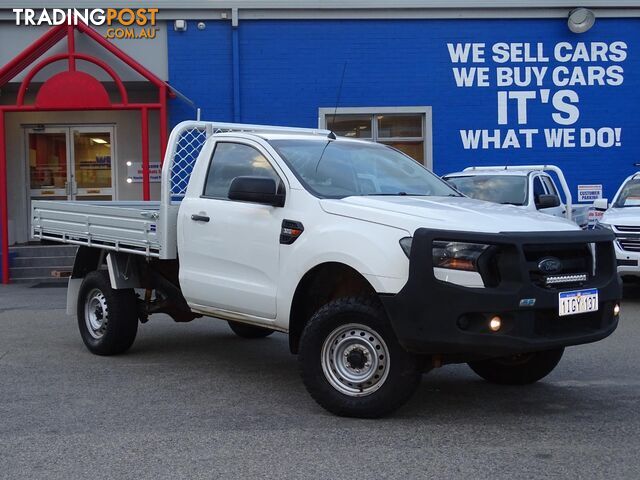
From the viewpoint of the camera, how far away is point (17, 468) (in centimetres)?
431

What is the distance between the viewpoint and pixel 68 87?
13.9 m

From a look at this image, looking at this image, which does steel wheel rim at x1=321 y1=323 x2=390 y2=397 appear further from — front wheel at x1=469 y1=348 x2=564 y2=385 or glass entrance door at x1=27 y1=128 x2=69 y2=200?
glass entrance door at x1=27 y1=128 x2=69 y2=200

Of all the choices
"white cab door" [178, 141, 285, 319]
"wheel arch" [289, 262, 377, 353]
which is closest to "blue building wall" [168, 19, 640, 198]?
"white cab door" [178, 141, 285, 319]

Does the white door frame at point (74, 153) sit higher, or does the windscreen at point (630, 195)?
the white door frame at point (74, 153)

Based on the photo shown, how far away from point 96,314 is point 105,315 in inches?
10.3

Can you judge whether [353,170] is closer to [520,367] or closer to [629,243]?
[520,367]

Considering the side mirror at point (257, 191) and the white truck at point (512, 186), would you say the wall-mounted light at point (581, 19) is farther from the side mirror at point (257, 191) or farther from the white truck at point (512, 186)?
the side mirror at point (257, 191)

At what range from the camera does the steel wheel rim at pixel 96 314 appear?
7371 mm

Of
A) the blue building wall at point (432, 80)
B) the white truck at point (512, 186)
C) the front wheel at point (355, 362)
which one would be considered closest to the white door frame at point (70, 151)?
the blue building wall at point (432, 80)

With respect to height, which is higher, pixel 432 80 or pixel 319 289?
pixel 432 80

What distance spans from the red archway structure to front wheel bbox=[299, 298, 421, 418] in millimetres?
9930

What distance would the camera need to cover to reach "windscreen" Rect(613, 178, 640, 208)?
11548 mm

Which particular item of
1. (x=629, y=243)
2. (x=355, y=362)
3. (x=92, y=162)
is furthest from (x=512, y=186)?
(x=92, y=162)

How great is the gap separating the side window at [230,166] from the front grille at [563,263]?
7.26ft
